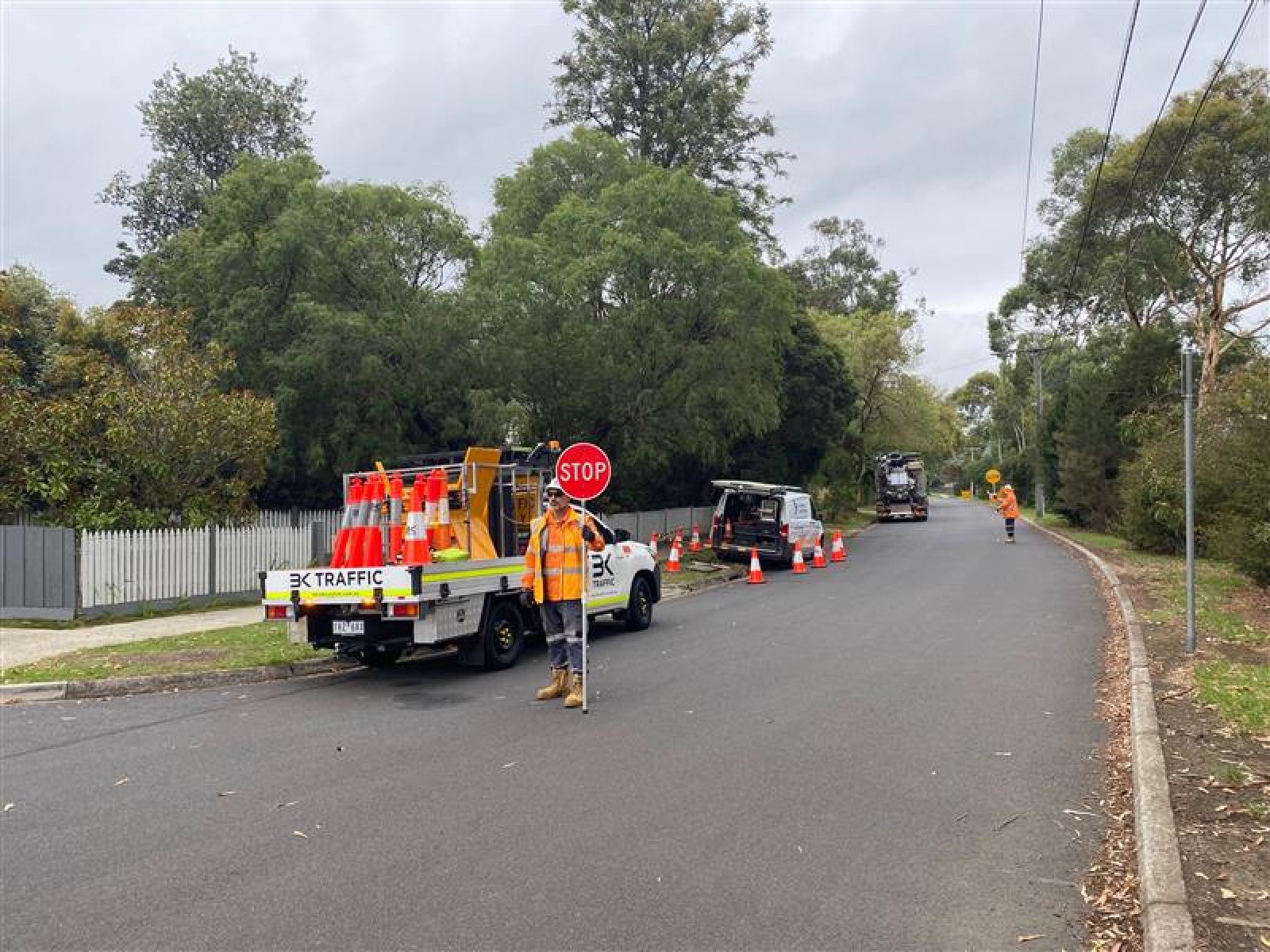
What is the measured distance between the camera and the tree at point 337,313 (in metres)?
19.5

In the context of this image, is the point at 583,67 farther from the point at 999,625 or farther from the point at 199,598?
the point at 999,625

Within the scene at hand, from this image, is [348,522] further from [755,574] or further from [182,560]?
[755,574]

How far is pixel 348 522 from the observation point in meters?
10.9

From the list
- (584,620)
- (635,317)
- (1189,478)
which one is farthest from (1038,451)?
(584,620)

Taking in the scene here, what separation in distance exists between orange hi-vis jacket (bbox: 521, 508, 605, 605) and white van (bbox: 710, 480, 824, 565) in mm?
14016

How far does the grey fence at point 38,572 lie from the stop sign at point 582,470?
7776 mm

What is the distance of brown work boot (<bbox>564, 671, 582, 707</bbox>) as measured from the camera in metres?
8.33

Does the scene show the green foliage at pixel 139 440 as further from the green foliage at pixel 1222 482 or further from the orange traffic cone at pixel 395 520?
the green foliage at pixel 1222 482

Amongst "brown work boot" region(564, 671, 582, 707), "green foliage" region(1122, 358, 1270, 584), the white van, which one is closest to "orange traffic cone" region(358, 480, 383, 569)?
"brown work boot" region(564, 671, 582, 707)

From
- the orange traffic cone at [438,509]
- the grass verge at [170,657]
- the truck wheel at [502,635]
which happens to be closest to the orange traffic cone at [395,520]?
the orange traffic cone at [438,509]

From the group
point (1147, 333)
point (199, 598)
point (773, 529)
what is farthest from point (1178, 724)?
point (1147, 333)

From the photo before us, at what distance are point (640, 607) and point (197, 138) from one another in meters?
30.8

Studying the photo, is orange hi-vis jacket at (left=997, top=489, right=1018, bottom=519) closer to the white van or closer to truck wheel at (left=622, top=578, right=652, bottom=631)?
the white van

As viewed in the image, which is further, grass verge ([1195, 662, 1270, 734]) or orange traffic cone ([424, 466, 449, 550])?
orange traffic cone ([424, 466, 449, 550])
